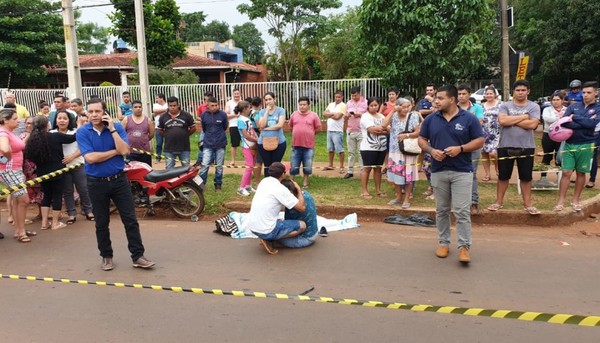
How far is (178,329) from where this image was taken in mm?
3840

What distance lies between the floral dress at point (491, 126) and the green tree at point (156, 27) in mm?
16690

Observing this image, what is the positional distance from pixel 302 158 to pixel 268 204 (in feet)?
10.3

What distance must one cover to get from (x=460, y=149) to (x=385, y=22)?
342 inches

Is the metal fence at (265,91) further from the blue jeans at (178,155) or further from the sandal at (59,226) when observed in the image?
the sandal at (59,226)

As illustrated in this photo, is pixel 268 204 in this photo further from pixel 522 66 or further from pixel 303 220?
pixel 522 66

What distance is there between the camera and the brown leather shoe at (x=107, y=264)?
527 cm

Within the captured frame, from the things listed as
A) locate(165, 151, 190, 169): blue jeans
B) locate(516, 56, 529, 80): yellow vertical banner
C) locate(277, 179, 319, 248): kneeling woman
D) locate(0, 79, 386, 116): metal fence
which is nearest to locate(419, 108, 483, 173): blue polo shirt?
locate(277, 179, 319, 248): kneeling woman

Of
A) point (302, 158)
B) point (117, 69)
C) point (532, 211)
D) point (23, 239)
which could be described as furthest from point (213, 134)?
point (117, 69)


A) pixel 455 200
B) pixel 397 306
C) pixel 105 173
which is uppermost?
pixel 105 173

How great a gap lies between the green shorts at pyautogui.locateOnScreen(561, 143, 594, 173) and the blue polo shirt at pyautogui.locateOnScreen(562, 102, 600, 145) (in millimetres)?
70

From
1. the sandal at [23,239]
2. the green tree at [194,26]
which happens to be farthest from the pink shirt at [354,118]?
the green tree at [194,26]

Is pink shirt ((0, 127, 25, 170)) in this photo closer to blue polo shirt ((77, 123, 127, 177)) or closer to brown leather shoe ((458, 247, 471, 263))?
blue polo shirt ((77, 123, 127, 177))

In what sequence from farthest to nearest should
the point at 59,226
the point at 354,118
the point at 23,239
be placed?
the point at 354,118
the point at 59,226
the point at 23,239

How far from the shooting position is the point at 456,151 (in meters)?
5.10
